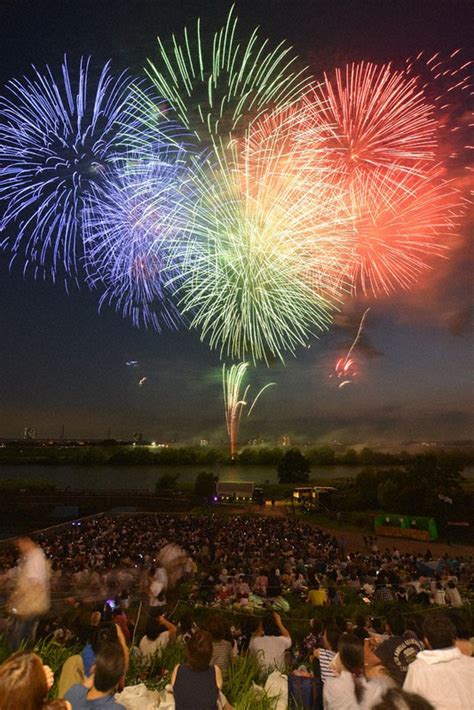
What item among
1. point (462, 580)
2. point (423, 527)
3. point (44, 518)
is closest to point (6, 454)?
point (44, 518)

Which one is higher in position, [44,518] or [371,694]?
[371,694]


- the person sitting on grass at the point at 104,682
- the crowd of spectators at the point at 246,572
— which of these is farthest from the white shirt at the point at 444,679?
the crowd of spectators at the point at 246,572

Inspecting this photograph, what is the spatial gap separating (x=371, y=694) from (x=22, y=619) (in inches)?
172

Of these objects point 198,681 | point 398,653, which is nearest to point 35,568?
point 198,681

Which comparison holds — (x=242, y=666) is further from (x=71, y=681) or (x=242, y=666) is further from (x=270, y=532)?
(x=270, y=532)

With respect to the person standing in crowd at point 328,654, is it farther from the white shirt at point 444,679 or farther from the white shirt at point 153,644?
the white shirt at point 153,644

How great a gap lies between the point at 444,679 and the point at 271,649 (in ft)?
7.78

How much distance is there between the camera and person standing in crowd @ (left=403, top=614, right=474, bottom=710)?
259 cm

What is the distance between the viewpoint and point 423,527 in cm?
3000

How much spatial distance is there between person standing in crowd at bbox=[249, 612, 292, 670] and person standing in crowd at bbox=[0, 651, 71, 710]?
275cm

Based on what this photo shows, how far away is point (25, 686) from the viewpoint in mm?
2209

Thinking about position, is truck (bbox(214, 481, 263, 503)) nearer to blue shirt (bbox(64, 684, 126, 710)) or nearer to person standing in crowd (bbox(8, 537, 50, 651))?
person standing in crowd (bbox(8, 537, 50, 651))

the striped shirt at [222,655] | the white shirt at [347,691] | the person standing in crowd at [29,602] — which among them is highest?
the white shirt at [347,691]

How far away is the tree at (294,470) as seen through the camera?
7819cm
